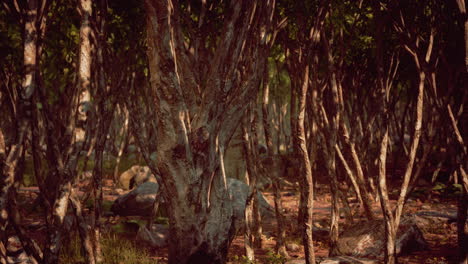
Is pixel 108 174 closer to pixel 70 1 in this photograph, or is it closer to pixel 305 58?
pixel 70 1

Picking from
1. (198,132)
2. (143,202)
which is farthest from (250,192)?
(143,202)

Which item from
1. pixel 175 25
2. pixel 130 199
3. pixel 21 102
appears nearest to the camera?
pixel 21 102

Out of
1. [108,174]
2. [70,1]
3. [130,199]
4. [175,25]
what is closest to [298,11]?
[175,25]

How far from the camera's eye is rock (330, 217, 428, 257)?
6641 millimetres

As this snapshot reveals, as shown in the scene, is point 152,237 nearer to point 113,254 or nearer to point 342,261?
point 113,254

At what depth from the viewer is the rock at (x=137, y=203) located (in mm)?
10773

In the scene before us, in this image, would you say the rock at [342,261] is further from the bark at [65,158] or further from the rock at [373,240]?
the bark at [65,158]

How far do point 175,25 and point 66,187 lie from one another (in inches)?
91.5

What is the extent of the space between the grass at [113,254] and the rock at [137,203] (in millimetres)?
3440

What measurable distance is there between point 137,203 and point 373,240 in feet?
20.8

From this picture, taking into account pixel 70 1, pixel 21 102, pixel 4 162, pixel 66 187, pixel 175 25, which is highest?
pixel 70 1

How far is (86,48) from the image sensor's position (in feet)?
16.1

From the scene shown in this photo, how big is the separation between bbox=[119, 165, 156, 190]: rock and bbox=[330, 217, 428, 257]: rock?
383 inches

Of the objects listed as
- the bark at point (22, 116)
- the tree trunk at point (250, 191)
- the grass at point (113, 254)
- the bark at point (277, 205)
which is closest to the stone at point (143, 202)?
the bark at point (277, 205)
